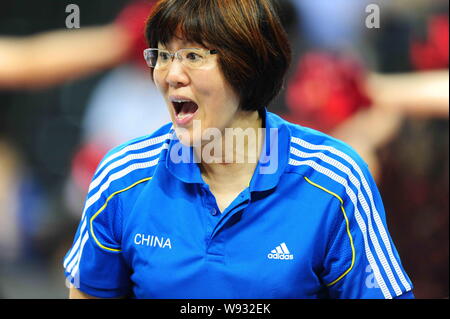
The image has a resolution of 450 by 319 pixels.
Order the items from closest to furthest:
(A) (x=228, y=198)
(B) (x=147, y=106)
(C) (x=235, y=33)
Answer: (C) (x=235, y=33)
(A) (x=228, y=198)
(B) (x=147, y=106)

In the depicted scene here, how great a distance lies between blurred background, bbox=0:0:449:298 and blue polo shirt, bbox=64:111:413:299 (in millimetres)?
1274

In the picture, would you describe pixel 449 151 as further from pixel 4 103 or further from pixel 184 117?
pixel 4 103

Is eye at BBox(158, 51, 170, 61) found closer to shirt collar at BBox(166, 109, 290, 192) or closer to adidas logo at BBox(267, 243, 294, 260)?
shirt collar at BBox(166, 109, 290, 192)

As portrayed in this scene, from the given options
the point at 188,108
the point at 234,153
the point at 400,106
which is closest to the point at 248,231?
the point at 234,153

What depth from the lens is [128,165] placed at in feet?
4.70

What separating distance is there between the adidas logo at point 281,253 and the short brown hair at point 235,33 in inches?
13.4

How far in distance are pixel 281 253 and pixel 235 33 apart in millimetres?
477

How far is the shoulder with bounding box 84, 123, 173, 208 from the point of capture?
1.41 m

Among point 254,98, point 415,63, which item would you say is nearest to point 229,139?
point 254,98

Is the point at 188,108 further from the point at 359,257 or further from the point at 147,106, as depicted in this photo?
the point at 147,106

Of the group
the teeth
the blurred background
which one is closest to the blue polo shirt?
the teeth

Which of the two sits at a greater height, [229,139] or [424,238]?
[229,139]

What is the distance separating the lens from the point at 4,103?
2.84m
